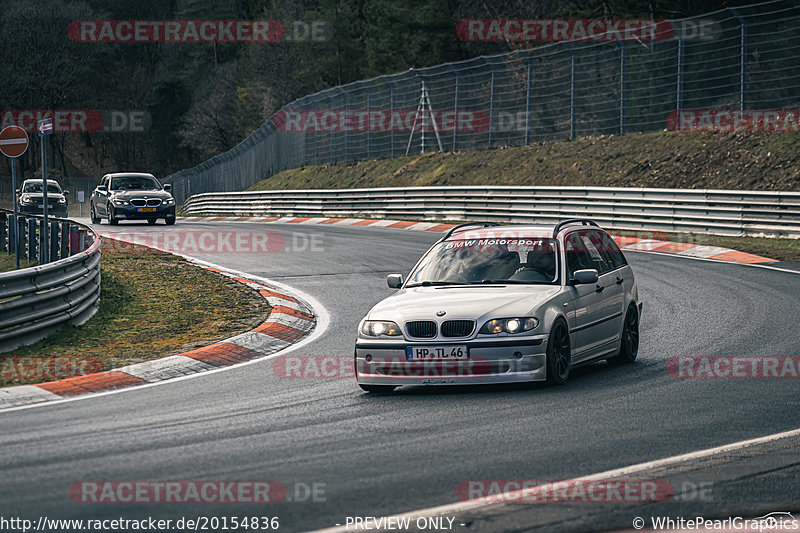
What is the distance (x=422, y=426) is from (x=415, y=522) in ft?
8.20

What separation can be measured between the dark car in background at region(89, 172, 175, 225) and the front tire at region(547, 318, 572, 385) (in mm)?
25625

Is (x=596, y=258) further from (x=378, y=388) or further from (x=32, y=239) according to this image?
(x=32, y=239)

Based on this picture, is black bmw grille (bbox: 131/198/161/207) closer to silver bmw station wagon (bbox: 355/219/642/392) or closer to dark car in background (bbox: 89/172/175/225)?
dark car in background (bbox: 89/172/175/225)

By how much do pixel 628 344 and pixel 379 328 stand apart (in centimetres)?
276

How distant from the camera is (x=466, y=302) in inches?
Result: 372

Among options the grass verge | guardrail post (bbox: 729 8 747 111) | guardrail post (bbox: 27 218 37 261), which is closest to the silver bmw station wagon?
the grass verge

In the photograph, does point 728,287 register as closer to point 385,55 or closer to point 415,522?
point 415,522

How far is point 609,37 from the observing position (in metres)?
32.2

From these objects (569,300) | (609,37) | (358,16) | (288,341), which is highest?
(358,16)

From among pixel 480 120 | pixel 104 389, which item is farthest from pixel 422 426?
pixel 480 120

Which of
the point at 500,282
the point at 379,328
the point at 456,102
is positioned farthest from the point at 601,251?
the point at 456,102

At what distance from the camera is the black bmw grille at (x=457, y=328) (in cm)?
920

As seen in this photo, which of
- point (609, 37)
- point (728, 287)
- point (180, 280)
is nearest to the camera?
point (728, 287)

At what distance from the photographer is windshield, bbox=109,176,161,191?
34688 mm
